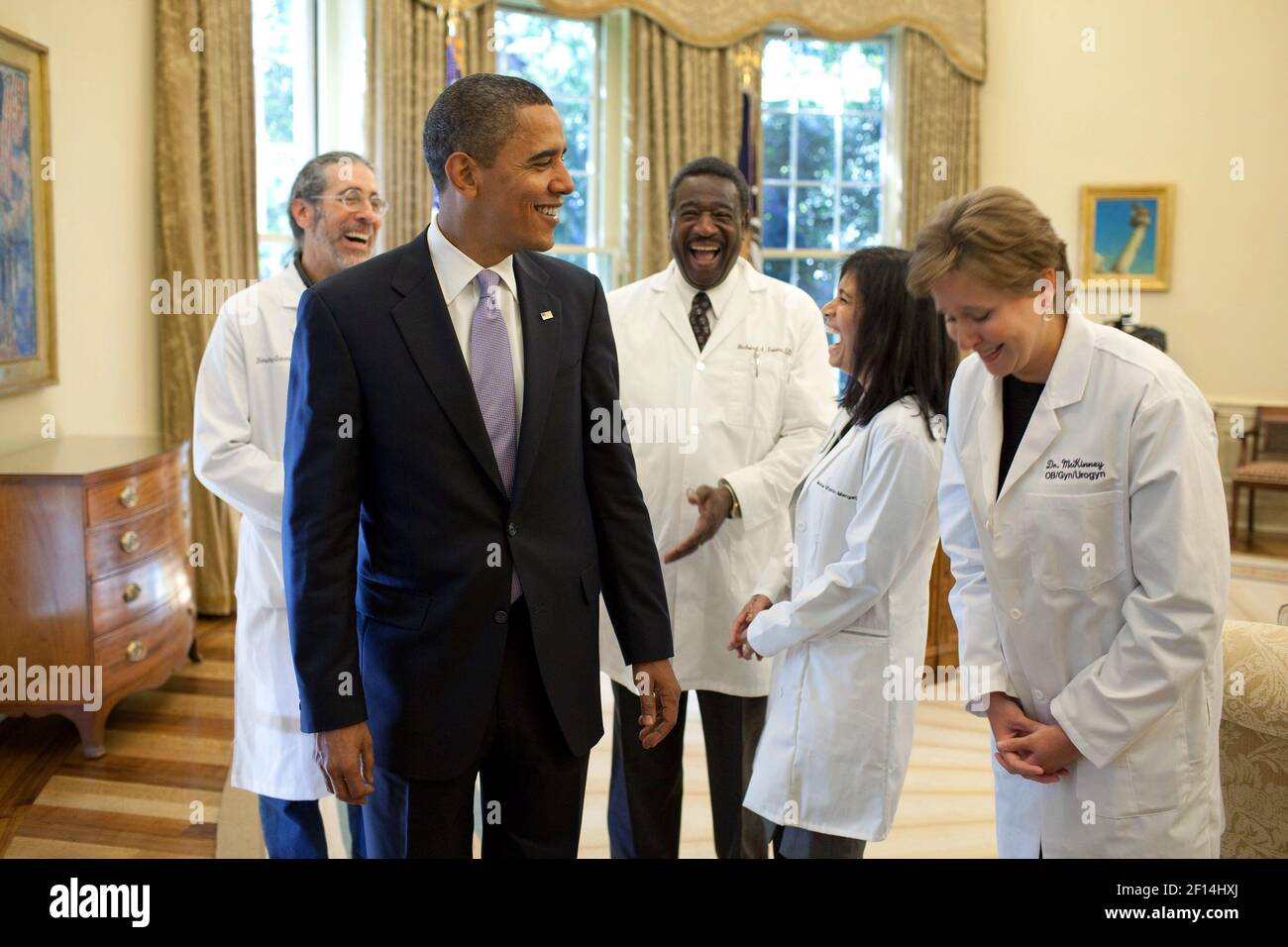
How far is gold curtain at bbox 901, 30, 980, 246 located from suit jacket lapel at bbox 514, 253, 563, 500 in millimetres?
7251

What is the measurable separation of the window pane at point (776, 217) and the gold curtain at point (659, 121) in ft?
3.05

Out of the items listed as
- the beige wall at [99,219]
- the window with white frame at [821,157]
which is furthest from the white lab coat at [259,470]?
the window with white frame at [821,157]

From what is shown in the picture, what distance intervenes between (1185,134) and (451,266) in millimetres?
8689

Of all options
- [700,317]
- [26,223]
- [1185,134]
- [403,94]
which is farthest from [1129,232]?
[26,223]

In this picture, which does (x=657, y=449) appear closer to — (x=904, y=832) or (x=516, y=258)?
(x=516, y=258)

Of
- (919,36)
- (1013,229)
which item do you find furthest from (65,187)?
(919,36)

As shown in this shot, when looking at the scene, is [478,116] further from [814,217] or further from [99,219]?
[814,217]

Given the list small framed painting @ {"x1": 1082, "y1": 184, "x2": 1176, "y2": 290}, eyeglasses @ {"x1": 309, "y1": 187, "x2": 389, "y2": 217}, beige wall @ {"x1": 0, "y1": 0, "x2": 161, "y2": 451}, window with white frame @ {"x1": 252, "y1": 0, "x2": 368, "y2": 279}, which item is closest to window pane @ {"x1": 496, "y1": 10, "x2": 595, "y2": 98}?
window with white frame @ {"x1": 252, "y1": 0, "x2": 368, "y2": 279}

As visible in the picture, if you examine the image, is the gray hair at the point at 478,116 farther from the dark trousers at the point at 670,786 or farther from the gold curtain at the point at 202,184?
the gold curtain at the point at 202,184

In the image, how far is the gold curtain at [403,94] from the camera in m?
6.84

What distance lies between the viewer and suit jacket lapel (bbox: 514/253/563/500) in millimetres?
1826

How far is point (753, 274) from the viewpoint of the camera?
10.2ft

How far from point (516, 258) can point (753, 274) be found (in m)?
1.29

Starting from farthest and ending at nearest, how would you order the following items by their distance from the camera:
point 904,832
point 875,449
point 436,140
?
point 904,832 → point 875,449 → point 436,140
